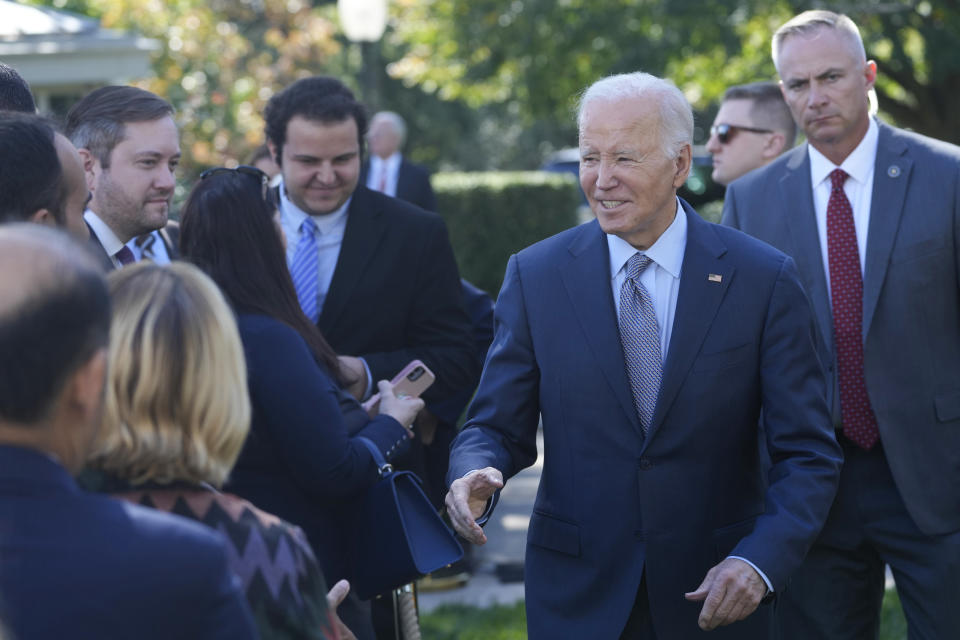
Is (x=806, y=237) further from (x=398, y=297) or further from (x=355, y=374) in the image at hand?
Result: (x=355, y=374)

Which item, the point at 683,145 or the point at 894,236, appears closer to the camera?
the point at 683,145

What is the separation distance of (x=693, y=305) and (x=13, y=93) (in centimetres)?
227

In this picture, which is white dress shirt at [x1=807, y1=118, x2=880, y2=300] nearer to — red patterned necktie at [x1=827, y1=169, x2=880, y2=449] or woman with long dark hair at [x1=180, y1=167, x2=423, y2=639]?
red patterned necktie at [x1=827, y1=169, x2=880, y2=449]

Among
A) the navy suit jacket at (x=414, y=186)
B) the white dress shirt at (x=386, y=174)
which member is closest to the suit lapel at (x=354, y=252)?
the navy suit jacket at (x=414, y=186)

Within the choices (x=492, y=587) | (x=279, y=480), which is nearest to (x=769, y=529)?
(x=279, y=480)

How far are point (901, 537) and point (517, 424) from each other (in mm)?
1500

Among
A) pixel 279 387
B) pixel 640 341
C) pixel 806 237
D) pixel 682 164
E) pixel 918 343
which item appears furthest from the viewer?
pixel 806 237

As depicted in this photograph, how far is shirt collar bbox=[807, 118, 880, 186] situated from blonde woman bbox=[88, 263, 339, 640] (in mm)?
2812

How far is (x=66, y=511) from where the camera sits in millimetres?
1885

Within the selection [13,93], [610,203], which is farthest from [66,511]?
[13,93]

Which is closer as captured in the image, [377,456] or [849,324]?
[377,456]

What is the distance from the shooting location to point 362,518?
3.82 m

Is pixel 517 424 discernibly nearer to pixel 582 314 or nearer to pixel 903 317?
pixel 582 314

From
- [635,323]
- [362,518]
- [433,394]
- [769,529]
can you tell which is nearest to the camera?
[769,529]
